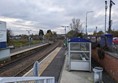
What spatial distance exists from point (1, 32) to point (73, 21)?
51972 mm

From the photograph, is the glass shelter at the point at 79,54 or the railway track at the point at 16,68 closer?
the railway track at the point at 16,68

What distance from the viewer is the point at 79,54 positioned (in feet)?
69.4

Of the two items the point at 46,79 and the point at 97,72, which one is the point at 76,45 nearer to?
the point at 97,72

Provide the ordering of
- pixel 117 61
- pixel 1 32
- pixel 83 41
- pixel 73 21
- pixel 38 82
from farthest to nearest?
pixel 73 21
pixel 1 32
pixel 83 41
pixel 117 61
pixel 38 82

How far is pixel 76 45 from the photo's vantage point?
21219mm

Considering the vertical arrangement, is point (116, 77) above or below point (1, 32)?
below

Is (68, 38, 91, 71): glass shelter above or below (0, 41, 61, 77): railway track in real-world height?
above

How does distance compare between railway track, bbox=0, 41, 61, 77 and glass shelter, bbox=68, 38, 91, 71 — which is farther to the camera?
glass shelter, bbox=68, 38, 91, 71

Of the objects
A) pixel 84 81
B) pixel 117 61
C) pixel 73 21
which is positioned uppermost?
pixel 73 21

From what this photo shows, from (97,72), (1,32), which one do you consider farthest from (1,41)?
(97,72)

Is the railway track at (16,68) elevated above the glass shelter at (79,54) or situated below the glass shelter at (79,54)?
below

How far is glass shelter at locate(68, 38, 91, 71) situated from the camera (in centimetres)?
1969

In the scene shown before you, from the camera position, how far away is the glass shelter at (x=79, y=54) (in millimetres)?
19688

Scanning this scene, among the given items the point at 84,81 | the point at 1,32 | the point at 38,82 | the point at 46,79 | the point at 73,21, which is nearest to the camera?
the point at 38,82
